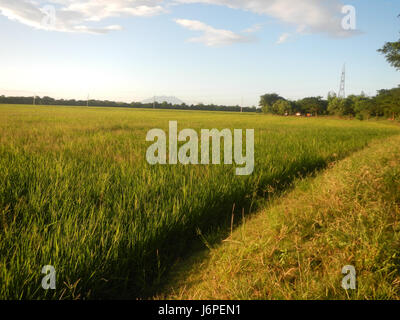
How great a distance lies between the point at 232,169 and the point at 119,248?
2.22 m

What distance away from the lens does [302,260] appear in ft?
5.47

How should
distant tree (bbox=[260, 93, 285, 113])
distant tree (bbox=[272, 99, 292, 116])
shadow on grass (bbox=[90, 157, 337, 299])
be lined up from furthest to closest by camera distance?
distant tree (bbox=[260, 93, 285, 113]) < distant tree (bbox=[272, 99, 292, 116]) < shadow on grass (bbox=[90, 157, 337, 299])

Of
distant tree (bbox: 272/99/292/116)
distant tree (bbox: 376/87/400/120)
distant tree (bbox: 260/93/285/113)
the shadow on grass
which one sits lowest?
the shadow on grass

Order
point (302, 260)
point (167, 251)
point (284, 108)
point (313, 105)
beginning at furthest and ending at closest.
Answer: point (284, 108) → point (313, 105) → point (167, 251) → point (302, 260)

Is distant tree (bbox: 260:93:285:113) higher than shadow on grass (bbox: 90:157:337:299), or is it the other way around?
distant tree (bbox: 260:93:285:113)

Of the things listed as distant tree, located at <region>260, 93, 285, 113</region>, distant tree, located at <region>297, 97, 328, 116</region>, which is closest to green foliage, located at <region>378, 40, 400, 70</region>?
distant tree, located at <region>297, 97, 328, 116</region>

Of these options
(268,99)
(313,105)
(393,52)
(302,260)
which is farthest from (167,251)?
(268,99)

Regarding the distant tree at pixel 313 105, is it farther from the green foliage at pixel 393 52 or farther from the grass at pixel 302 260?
the grass at pixel 302 260

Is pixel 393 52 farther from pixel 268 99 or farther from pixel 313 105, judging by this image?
pixel 268 99

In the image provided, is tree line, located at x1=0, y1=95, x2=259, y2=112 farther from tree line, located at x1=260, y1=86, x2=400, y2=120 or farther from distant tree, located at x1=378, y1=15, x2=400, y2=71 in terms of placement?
distant tree, located at x1=378, y1=15, x2=400, y2=71

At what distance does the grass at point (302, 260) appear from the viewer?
4.51ft

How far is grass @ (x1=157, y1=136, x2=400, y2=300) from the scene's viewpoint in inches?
54.1

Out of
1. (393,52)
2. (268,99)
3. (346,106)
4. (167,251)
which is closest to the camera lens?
(167,251)
